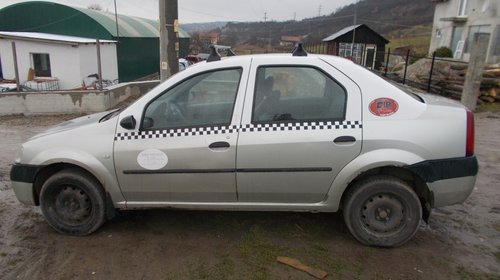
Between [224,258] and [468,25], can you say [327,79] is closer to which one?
Result: [224,258]

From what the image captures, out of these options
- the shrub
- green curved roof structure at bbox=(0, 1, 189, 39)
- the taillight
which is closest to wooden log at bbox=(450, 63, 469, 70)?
the taillight

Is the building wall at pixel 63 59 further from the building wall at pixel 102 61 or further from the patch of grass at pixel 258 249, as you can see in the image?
the patch of grass at pixel 258 249

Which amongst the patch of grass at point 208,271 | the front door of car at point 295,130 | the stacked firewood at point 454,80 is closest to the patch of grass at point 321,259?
the front door of car at point 295,130

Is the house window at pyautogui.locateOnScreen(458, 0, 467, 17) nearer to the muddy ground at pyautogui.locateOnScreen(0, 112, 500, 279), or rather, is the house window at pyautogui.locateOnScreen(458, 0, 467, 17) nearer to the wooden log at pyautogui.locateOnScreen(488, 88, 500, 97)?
the wooden log at pyautogui.locateOnScreen(488, 88, 500, 97)

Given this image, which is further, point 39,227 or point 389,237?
point 39,227

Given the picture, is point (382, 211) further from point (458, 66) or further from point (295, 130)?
point (458, 66)

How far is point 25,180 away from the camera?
3.73 metres

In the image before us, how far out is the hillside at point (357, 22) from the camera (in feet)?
181

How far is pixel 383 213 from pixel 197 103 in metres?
1.94

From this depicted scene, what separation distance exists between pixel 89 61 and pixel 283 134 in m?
21.2

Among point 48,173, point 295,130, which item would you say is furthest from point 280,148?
point 48,173

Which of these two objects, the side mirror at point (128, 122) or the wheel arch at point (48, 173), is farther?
the wheel arch at point (48, 173)

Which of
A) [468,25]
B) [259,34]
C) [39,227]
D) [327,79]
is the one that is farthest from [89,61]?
[259,34]

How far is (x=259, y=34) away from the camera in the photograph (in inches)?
2196
